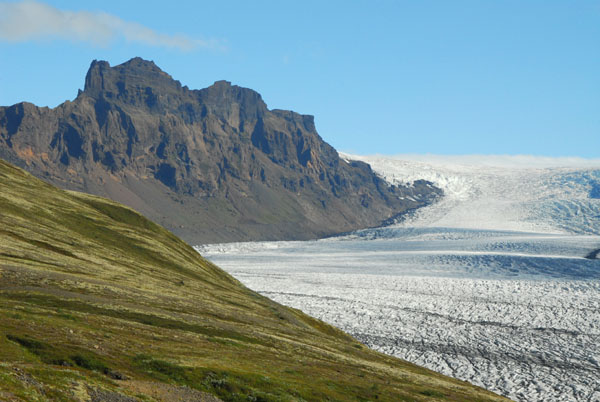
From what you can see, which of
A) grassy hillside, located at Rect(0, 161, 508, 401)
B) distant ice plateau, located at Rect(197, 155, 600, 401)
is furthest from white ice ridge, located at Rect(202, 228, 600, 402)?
grassy hillside, located at Rect(0, 161, 508, 401)

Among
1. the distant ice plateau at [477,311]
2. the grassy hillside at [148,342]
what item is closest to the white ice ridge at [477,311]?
the distant ice plateau at [477,311]

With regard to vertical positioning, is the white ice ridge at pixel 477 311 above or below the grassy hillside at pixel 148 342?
below

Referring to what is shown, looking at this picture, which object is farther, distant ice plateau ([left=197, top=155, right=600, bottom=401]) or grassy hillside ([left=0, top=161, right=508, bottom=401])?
distant ice plateau ([left=197, top=155, right=600, bottom=401])

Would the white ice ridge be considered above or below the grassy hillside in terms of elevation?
below

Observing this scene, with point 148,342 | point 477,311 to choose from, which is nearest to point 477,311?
point 477,311

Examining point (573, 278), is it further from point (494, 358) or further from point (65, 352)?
point (65, 352)

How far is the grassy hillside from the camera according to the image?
27.5 metres

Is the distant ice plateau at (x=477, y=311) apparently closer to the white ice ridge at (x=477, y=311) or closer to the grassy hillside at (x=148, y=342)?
the white ice ridge at (x=477, y=311)

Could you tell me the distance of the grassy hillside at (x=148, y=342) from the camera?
90.1ft

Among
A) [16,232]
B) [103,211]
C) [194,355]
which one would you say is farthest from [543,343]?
[103,211]

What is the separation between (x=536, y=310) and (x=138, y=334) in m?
66.3

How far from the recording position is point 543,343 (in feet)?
220

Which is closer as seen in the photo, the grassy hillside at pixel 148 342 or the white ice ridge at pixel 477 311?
the grassy hillside at pixel 148 342

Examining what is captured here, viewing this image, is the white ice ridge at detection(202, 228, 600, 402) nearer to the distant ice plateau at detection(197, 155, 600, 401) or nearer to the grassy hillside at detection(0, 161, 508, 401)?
the distant ice plateau at detection(197, 155, 600, 401)
